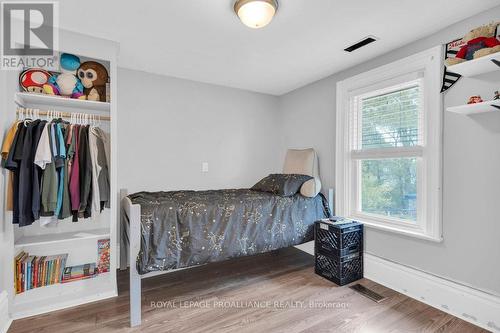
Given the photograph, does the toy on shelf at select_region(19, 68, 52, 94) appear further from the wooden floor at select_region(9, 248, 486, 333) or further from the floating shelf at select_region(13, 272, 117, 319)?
the wooden floor at select_region(9, 248, 486, 333)

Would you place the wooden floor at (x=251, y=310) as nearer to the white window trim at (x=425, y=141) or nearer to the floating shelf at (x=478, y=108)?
the white window trim at (x=425, y=141)

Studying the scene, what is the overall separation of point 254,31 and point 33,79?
1798 millimetres

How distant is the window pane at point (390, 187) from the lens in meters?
2.29

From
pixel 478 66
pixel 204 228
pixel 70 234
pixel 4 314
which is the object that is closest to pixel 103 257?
pixel 70 234

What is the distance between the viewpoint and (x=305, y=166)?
125 inches

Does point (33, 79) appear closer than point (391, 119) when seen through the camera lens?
Yes

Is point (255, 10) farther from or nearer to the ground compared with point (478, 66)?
farther from the ground

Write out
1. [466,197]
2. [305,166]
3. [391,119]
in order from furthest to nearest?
[305,166]
[391,119]
[466,197]

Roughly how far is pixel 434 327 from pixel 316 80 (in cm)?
264

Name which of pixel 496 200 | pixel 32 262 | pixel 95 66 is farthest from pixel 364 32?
pixel 32 262

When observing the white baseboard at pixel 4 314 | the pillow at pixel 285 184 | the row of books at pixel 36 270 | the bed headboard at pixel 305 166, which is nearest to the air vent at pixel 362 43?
the bed headboard at pixel 305 166

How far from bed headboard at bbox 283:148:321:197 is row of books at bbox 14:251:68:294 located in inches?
92.2

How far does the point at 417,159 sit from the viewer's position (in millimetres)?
2227

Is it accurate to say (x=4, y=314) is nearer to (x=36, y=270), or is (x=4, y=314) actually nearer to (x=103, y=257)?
(x=36, y=270)
